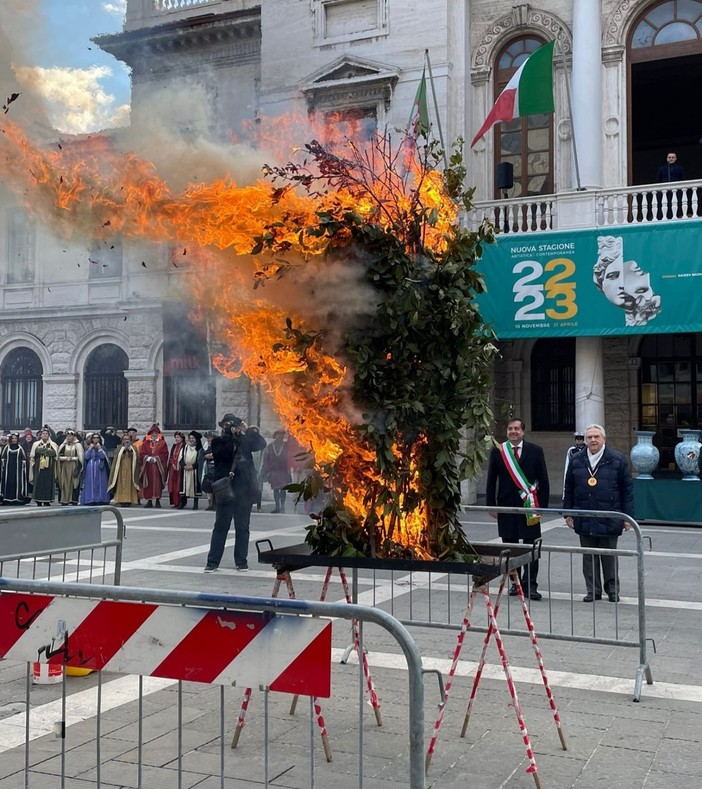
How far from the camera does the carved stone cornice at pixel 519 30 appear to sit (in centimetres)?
1962

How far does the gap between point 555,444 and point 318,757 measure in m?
17.2

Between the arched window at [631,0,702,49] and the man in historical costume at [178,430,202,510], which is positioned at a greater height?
the arched window at [631,0,702,49]

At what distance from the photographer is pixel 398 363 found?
4789 millimetres

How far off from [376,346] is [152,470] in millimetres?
16056

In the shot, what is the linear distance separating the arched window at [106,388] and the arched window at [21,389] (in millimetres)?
1741

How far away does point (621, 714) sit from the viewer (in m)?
5.16

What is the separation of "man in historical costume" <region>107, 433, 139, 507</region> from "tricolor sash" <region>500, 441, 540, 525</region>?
507 inches

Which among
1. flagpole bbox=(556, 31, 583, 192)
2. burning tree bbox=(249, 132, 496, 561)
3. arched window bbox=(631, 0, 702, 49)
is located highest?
arched window bbox=(631, 0, 702, 49)

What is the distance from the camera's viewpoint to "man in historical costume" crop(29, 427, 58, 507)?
20.6 meters

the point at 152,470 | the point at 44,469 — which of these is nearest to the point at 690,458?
the point at 152,470

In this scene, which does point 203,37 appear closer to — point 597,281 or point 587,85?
point 587,85

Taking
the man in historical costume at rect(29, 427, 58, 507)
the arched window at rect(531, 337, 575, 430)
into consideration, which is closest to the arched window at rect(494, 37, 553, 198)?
the arched window at rect(531, 337, 575, 430)

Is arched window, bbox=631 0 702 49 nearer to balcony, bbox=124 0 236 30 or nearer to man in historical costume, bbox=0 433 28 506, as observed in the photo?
balcony, bbox=124 0 236 30

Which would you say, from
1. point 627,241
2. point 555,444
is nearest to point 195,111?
point 627,241
